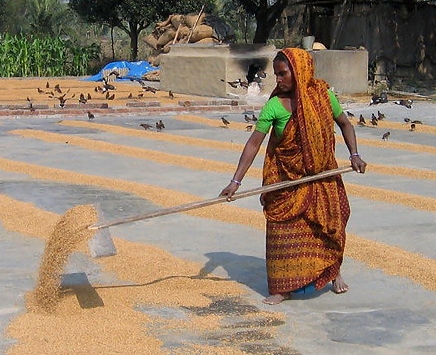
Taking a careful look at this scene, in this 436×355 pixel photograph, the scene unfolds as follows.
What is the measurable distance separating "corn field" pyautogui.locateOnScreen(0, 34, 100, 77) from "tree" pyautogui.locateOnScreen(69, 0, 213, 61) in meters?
2.98

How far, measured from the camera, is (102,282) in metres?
5.30

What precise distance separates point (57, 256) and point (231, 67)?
1371cm

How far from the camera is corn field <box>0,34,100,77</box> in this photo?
26000 mm

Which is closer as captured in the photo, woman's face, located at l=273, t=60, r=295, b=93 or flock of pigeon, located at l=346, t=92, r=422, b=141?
woman's face, located at l=273, t=60, r=295, b=93

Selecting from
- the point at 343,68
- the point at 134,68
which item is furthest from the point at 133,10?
the point at 343,68

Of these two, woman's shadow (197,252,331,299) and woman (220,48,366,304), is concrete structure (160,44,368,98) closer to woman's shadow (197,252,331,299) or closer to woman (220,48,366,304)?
woman's shadow (197,252,331,299)

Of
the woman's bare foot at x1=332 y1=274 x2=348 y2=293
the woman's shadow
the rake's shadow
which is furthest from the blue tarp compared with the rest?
the woman's bare foot at x1=332 y1=274 x2=348 y2=293

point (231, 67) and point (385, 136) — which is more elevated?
point (231, 67)

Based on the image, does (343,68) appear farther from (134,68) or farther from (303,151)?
(303,151)

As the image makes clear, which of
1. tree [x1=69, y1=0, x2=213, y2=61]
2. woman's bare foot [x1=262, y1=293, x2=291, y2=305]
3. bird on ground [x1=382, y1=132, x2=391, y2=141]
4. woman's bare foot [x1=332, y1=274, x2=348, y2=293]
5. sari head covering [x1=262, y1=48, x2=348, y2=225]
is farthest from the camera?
tree [x1=69, y1=0, x2=213, y2=61]

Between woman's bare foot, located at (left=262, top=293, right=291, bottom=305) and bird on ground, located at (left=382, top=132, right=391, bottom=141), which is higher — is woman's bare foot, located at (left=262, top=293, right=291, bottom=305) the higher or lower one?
the higher one

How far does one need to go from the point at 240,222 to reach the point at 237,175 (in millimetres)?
2120

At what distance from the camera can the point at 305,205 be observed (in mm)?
4859

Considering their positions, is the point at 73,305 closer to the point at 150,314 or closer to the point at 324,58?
the point at 150,314
